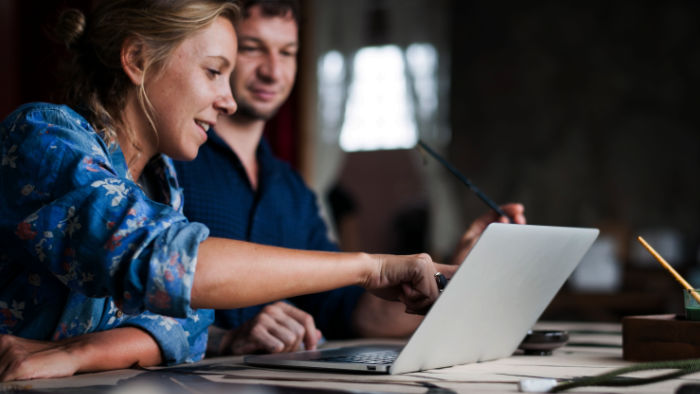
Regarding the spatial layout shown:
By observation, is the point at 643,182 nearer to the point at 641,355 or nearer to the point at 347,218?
the point at 347,218

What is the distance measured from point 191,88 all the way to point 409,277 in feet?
1.29

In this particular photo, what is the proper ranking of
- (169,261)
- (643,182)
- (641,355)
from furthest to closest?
(643,182) → (641,355) → (169,261)

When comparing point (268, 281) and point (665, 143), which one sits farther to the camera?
point (665, 143)

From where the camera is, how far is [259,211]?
1592mm

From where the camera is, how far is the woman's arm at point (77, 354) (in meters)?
0.79

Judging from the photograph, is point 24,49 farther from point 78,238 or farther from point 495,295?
point 495,295

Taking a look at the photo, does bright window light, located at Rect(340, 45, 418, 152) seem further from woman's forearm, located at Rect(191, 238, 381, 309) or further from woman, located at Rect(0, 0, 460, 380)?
woman's forearm, located at Rect(191, 238, 381, 309)

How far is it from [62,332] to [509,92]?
16.8 feet

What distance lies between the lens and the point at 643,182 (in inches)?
212

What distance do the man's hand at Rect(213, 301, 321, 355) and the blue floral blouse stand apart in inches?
6.7

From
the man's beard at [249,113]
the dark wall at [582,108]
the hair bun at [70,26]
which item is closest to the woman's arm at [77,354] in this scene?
the hair bun at [70,26]

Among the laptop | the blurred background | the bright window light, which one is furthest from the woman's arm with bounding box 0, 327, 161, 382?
the bright window light

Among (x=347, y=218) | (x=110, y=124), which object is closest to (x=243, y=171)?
(x=110, y=124)

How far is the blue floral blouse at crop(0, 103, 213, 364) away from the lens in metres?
0.71
